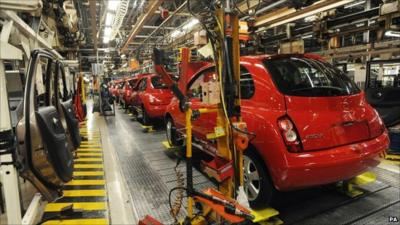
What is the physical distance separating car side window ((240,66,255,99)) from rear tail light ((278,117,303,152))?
0.58 meters

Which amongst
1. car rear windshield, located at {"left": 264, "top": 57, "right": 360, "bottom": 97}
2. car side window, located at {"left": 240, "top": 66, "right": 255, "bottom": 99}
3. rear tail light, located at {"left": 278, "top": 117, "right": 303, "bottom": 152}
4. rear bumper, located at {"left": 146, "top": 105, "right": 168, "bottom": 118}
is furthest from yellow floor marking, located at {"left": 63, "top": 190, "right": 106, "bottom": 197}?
rear bumper, located at {"left": 146, "top": 105, "right": 168, "bottom": 118}

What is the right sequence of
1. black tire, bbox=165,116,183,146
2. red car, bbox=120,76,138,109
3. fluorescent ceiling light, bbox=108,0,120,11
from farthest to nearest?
red car, bbox=120,76,138,109 → fluorescent ceiling light, bbox=108,0,120,11 → black tire, bbox=165,116,183,146

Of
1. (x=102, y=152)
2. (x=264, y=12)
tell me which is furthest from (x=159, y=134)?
(x=264, y=12)

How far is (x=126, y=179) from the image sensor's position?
12.9ft

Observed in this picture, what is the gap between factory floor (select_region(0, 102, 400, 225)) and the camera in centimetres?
277

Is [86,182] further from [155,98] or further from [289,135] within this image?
[155,98]

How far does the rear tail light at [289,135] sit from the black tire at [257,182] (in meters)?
0.40

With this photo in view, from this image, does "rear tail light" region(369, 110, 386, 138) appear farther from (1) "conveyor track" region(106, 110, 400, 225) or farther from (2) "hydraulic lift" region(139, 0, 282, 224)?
(2) "hydraulic lift" region(139, 0, 282, 224)

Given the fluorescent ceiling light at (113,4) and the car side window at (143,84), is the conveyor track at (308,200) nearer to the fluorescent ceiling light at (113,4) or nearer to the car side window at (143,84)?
the car side window at (143,84)

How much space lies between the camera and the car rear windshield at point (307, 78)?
269cm

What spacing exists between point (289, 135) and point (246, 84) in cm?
88

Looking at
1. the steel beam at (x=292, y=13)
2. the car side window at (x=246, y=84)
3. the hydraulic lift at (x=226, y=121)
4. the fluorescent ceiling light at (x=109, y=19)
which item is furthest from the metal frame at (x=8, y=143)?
the fluorescent ceiling light at (x=109, y=19)

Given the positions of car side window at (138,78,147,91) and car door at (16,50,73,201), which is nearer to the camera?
car door at (16,50,73,201)

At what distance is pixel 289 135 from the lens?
95.6 inches
